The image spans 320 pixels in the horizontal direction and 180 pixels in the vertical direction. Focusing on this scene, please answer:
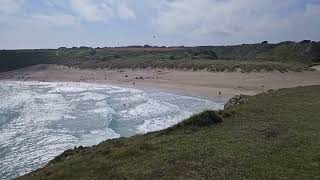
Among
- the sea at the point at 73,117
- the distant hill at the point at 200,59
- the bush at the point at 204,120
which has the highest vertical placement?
the bush at the point at 204,120

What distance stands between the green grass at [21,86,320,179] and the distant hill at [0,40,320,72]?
5401cm

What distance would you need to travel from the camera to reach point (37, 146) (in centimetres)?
3306

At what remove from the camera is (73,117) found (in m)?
47.0

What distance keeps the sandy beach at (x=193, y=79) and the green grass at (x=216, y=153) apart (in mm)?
31000

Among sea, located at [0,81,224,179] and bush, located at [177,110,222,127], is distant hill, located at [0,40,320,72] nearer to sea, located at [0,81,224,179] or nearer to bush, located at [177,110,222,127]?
sea, located at [0,81,224,179]

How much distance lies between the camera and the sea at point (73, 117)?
31.6m

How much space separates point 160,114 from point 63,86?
146ft

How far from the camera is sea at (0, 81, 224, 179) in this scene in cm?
3156

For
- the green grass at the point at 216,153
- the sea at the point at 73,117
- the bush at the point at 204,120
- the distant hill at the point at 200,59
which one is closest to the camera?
the green grass at the point at 216,153

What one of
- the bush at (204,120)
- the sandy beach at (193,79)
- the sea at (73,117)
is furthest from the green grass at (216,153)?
the sandy beach at (193,79)

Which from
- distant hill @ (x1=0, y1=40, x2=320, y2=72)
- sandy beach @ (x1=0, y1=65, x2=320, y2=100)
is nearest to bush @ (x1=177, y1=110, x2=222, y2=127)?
sandy beach @ (x1=0, y1=65, x2=320, y2=100)

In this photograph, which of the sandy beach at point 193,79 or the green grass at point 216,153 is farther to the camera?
the sandy beach at point 193,79

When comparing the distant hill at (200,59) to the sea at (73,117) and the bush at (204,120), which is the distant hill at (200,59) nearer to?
the sea at (73,117)

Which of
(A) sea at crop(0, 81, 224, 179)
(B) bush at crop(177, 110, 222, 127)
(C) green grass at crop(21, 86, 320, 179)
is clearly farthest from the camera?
(A) sea at crop(0, 81, 224, 179)
